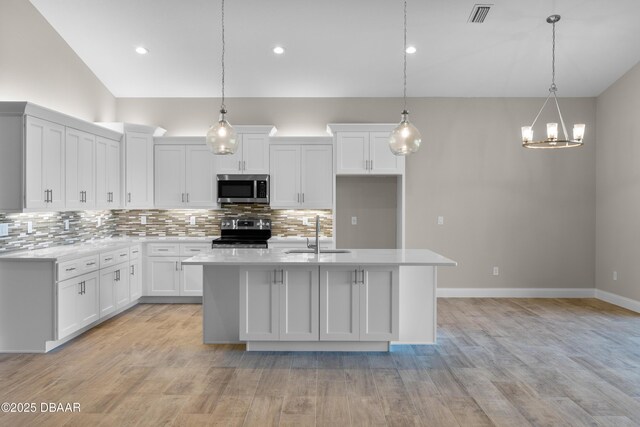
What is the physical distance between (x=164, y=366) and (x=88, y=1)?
4.15m

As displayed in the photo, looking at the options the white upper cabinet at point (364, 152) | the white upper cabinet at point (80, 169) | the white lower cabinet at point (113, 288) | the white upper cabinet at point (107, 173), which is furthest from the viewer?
the white upper cabinet at point (364, 152)

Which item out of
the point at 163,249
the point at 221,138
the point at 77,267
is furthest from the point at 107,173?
the point at 221,138

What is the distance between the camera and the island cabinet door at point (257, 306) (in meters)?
4.20

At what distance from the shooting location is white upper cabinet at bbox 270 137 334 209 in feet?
21.5

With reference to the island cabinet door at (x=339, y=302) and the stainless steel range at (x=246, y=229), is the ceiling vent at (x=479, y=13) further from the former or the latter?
the stainless steel range at (x=246, y=229)

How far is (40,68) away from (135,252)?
8.39ft

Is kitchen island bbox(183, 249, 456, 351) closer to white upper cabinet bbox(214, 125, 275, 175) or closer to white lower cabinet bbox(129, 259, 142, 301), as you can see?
white lower cabinet bbox(129, 259, 142, 301)

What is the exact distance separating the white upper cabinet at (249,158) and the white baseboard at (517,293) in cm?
339

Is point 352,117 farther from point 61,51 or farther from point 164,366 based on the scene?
point 164,366

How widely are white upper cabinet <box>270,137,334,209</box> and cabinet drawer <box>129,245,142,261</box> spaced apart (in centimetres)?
207

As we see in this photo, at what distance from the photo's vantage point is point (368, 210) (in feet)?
23.0

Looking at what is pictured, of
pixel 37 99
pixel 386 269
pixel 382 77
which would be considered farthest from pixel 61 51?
pixel 386 269

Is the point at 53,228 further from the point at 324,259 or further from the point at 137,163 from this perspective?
the point at 324,259

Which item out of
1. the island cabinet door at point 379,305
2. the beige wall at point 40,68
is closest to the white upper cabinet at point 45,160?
the beige wall at point 40,68
